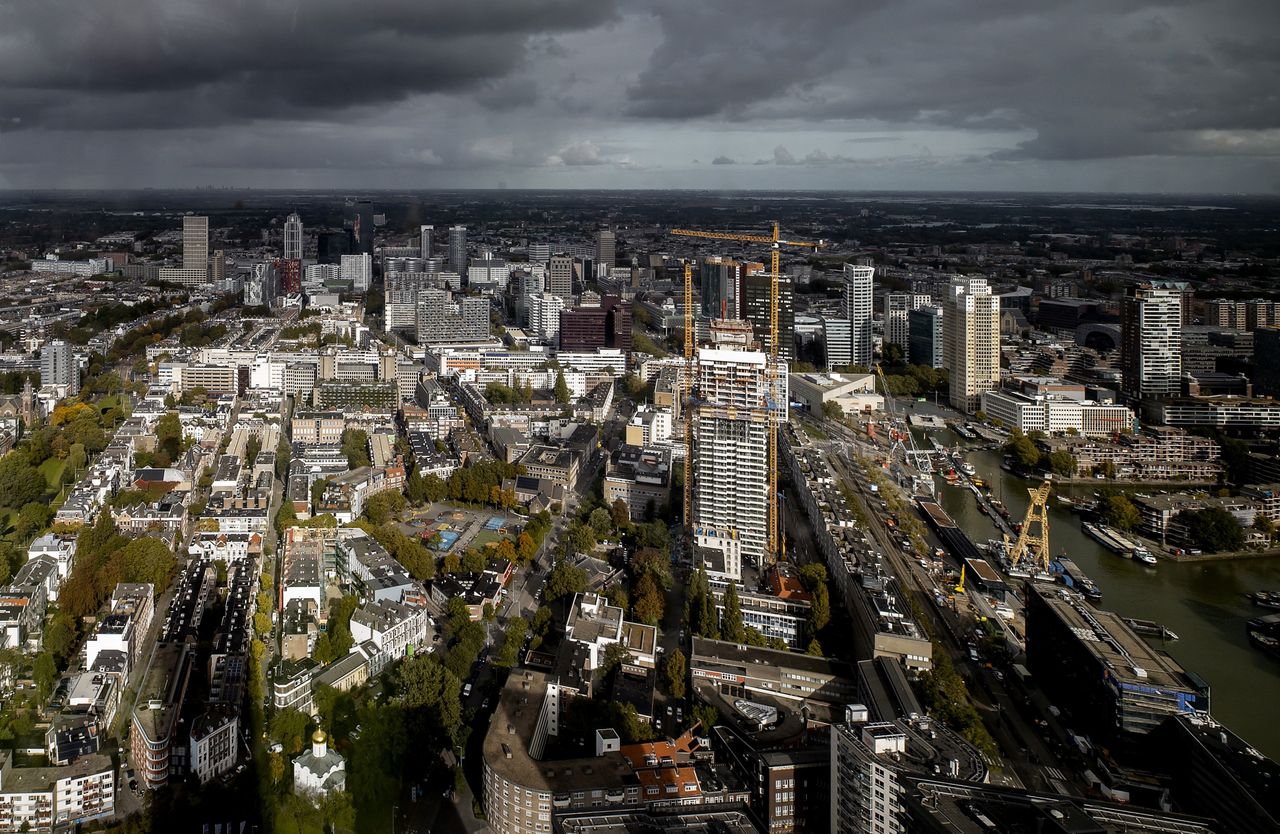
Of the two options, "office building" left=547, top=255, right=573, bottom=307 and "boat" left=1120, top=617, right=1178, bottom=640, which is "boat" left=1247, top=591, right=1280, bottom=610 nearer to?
"boat" left=1120, top=617, right=1178, bottom=640

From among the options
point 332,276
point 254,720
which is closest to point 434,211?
point 332,276

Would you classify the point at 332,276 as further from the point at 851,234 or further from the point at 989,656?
the point at 989,656

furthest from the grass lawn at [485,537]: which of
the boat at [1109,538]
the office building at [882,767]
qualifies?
the boat at [1109,538]

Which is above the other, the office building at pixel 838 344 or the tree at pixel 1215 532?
the office building at pixel 838 344

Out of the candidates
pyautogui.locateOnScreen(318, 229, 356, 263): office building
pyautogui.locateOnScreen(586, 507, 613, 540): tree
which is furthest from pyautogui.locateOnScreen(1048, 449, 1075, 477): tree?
pyautogui.locateOnScreen(318, 229, 356, 263): office building

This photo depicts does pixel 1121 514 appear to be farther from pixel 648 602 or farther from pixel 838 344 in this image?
pixel 838 344

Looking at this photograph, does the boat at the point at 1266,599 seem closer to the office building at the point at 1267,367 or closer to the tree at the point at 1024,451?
the tree at the point at 1024,451
